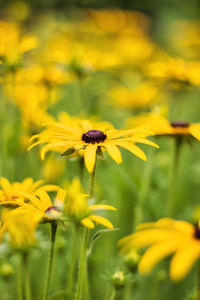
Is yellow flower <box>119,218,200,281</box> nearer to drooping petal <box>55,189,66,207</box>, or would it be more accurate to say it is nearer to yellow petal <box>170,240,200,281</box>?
yellow petal <box>170,240,200,281</box>

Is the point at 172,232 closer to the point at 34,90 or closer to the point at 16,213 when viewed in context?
the point at 16,213

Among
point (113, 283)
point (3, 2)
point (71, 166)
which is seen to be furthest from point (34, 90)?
point (3, 2)

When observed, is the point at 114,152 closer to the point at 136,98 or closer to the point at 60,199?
the point at 60,199

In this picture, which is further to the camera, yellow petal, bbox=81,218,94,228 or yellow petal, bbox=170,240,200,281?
yellow petal, bbox=81,218,94,228

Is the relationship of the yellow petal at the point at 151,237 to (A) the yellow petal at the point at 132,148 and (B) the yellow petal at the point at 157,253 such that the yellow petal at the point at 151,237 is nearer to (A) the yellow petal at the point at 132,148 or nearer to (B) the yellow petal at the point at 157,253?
(B) the yellow petal at the point at 157,253

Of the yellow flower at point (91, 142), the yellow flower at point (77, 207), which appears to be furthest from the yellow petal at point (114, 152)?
the yellow flower at point (77, 207)

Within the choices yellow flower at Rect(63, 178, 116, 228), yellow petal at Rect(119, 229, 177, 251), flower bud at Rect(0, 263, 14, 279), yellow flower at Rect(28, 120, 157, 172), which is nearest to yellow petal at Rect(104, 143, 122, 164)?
yellow flower at Rect(28, 120, 157, 172)
